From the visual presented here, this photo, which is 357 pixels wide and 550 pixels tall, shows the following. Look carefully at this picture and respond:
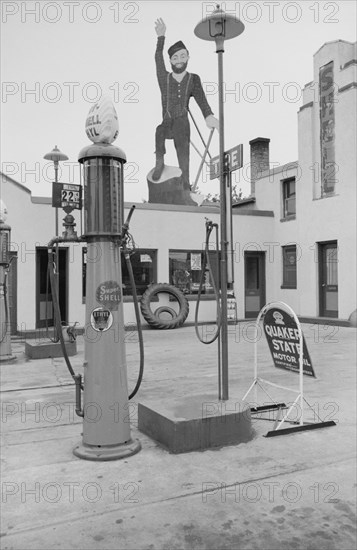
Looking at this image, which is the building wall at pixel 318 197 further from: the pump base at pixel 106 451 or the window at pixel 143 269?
the pump base at pixel 106 451

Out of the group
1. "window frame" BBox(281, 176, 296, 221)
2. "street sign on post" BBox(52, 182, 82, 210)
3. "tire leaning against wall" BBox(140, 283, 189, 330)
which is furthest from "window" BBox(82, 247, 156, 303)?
"street sign on post" BBox(52, 182, 82, 210)

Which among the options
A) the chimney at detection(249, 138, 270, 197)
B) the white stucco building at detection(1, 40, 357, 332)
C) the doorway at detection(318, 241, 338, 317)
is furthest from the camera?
the chimney at detection(249, 138, 270, 197)

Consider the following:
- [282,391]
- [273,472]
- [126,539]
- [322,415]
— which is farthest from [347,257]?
[126,539]

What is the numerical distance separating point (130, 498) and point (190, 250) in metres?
11.8

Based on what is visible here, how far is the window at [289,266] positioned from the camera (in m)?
15.9

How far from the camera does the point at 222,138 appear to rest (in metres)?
4.82

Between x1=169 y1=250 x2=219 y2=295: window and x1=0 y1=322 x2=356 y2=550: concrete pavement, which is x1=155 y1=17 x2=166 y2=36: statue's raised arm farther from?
x1=0 y1=322 x2=356 y2=550: concrete pavement

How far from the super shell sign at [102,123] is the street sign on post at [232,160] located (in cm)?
114

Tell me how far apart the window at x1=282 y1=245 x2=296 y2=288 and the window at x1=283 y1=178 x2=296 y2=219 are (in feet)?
3.47

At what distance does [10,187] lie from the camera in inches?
488

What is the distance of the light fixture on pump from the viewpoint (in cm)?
395

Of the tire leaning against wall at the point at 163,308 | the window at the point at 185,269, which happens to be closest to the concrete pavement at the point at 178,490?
the tire leaning against wall at the point at 163,308

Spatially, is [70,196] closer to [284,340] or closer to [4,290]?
[284,340]

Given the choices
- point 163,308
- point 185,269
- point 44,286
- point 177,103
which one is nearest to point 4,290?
point 44,286
